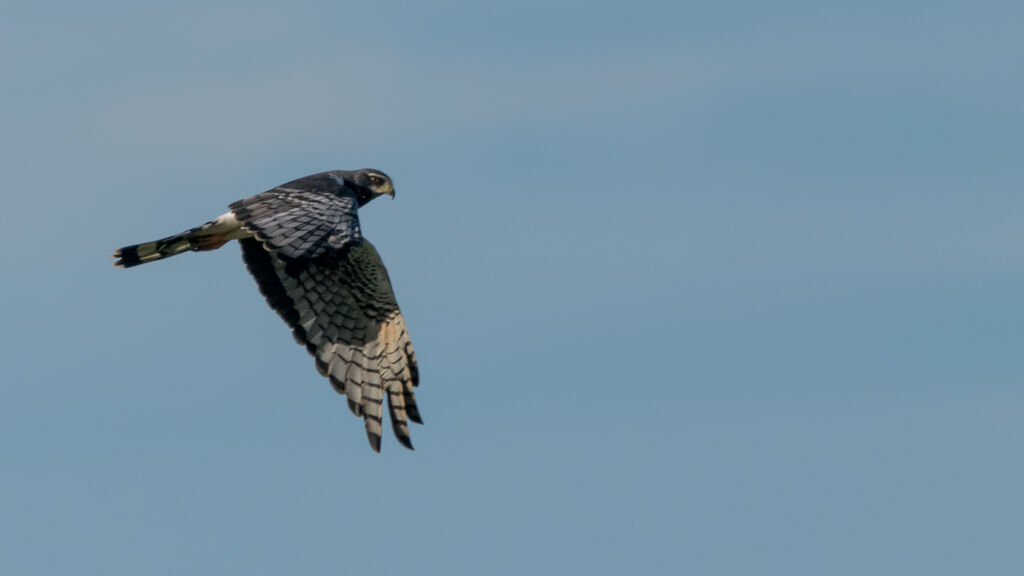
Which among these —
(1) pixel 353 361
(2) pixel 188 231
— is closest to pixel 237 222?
(2) pixel 188 231

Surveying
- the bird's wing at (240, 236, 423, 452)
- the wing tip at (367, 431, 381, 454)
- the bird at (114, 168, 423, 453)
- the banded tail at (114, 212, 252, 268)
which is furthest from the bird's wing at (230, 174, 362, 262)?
the wing tip at (367, 431, 381, 454)

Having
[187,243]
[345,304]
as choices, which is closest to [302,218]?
[187,243]

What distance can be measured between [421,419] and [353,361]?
966mm

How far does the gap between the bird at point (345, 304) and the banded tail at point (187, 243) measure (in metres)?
0.01

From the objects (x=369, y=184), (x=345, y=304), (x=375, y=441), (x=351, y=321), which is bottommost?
(x=375, y=441)

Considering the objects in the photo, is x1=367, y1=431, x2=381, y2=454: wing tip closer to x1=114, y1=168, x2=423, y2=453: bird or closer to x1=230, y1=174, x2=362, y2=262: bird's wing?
x1=114, y1=168, x2=423, y2=453: bird

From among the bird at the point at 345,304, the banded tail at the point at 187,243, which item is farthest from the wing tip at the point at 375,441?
the banded tail at the point at 187,243

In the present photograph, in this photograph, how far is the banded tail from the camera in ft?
64.5

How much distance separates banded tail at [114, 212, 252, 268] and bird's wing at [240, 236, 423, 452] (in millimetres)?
702

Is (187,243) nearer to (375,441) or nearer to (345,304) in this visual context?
(345,304)

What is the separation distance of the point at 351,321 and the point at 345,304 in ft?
0.73

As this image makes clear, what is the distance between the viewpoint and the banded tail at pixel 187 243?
19656mm

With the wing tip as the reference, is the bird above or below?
above

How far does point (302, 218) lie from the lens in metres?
17.5
